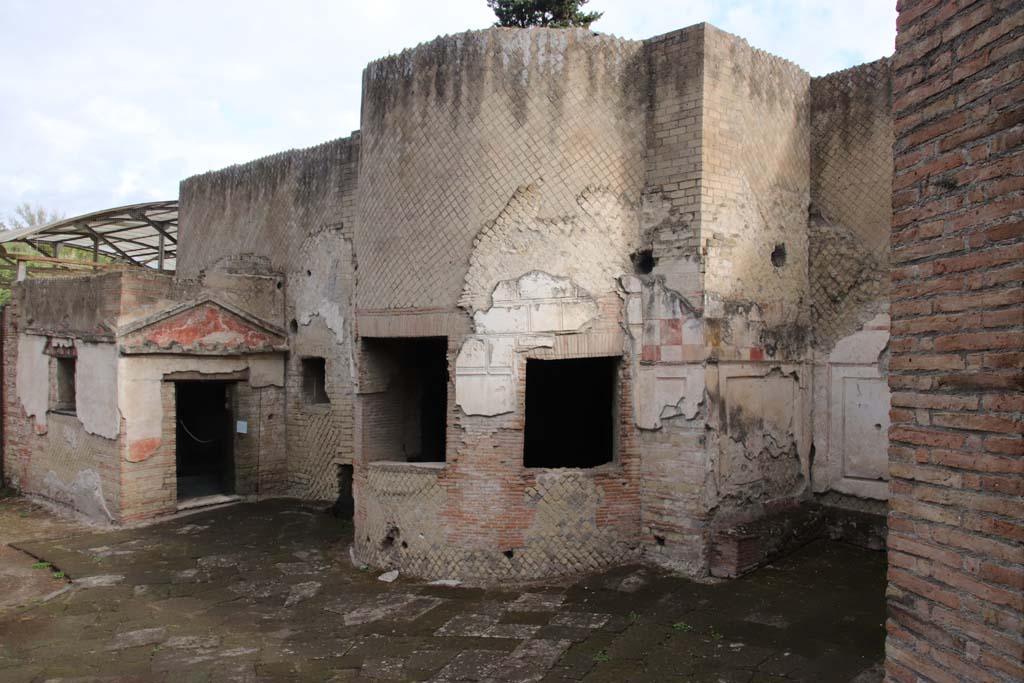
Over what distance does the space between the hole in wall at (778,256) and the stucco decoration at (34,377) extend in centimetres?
997

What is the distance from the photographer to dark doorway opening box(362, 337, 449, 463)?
808 cm

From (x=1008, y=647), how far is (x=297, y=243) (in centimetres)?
995

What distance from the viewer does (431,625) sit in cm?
604

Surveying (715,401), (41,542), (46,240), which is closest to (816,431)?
(715,401)

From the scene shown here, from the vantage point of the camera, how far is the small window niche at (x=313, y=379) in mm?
10773

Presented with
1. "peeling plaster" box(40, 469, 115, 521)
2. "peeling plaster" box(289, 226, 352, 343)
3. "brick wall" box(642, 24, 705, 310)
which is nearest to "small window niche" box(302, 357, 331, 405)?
"peeling plaster" box(289, 226, 352, 343)

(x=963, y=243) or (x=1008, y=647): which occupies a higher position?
(x=963, y=243)

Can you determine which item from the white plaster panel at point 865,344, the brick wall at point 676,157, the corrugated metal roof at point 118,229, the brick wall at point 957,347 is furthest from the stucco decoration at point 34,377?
the brick wall at point 957,347

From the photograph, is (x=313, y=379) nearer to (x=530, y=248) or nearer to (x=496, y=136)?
(x=530, y=248)

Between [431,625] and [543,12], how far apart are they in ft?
46.6

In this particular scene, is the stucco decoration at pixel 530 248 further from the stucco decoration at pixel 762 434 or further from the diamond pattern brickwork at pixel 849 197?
the diamond pattern brickwork at pixel 849 197

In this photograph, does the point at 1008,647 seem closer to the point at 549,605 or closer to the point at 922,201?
the point at 922,201

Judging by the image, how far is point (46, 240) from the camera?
608 inches

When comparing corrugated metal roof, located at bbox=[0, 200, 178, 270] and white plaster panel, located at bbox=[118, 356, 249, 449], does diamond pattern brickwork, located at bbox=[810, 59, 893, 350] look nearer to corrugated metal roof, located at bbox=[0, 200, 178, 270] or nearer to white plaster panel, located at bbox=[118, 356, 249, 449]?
white plaster panel, located at bbox=[118, 356, 249, 449]
